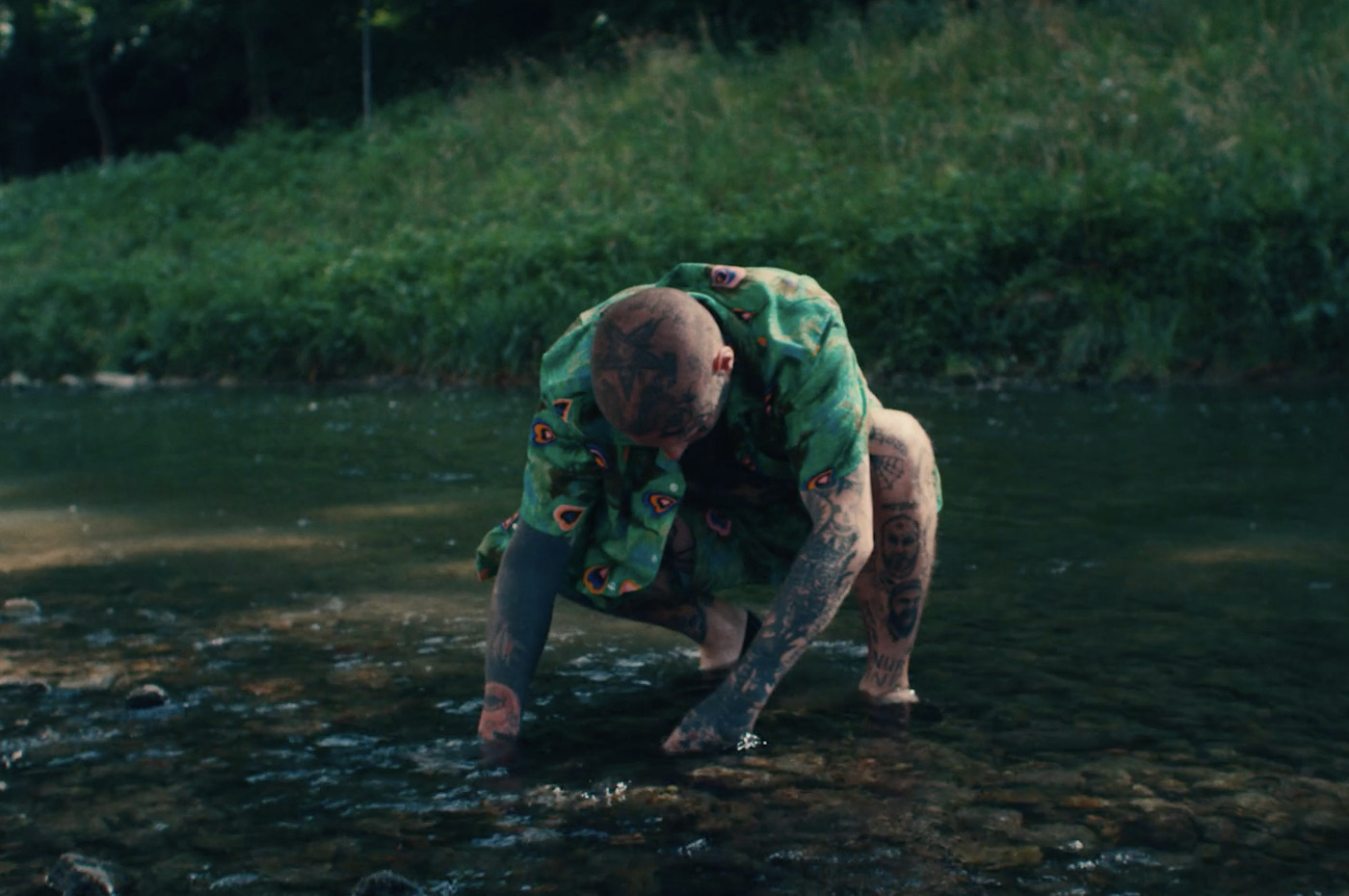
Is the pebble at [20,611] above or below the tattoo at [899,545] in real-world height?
below

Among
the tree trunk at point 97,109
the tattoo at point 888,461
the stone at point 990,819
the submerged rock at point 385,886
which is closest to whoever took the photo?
the submerged rock at point 385,886

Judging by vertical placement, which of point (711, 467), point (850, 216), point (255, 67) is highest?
point (255, 67)

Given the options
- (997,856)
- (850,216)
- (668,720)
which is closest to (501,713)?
(668,720)

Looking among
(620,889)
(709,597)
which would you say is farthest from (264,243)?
(620,889)

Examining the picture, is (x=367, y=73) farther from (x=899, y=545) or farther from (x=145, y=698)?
(x=899, y=545)

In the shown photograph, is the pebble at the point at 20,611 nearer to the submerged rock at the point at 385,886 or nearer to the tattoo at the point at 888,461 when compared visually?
the submerged rock at the point at 385,886

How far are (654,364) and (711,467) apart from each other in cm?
67

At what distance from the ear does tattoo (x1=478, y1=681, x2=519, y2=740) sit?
2.62 ft

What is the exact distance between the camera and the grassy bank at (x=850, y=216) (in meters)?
10.2

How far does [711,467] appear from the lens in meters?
3.10

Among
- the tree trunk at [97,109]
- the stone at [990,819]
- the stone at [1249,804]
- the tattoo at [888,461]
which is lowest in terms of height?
the stone at [990,819]

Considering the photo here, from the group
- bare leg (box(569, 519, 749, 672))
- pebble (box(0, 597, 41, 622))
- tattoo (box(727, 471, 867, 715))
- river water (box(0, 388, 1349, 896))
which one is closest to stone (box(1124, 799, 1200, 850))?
river water (box(0, 388, 1349, 896))

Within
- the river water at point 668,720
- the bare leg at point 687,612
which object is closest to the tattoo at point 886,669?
the river water at point 668,720

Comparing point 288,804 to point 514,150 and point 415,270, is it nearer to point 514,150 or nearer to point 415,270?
point 415,270
